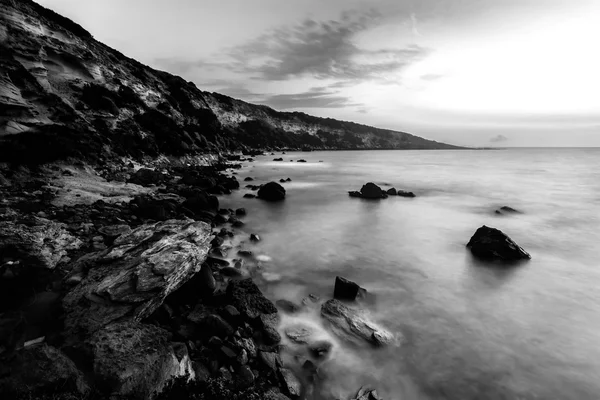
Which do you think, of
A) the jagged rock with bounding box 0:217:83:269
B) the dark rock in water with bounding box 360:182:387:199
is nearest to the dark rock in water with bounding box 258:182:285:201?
the dark rock in water with bounding box 360:182:387:199

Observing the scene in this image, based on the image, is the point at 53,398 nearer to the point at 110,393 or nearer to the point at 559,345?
the point at 110,393

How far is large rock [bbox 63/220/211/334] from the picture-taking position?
5.91 m

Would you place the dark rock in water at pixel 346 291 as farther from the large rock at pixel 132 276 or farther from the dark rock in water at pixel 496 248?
the dark rock in water at pixel 496 248

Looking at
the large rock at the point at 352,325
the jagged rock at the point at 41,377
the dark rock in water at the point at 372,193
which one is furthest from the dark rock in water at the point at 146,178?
the dark rock in water at the point at 372,193

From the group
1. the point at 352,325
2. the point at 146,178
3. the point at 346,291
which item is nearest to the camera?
the point at 352,325

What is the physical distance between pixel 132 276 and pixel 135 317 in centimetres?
96

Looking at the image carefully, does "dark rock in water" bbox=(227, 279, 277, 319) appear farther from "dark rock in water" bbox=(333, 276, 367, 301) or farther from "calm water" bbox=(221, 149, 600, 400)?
"dark rock in water" bbox=(333, 276, 367, 301)

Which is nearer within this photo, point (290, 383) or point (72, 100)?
point (290, 383)

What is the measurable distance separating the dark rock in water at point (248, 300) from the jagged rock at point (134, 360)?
2.49 meters

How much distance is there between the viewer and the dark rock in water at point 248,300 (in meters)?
7.79

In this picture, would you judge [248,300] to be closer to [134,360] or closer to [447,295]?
[134,360]

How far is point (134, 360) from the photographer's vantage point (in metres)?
4.71

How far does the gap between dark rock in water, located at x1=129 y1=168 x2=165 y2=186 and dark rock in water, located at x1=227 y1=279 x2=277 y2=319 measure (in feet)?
50.6

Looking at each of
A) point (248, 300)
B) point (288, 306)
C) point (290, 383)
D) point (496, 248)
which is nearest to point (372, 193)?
point (496, 248)
